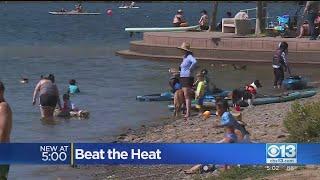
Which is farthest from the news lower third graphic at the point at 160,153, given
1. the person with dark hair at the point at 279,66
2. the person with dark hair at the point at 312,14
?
the person with dark hair at the point at 312,14

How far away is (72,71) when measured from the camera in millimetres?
31031

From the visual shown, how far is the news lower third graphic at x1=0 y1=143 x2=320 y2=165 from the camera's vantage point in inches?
352

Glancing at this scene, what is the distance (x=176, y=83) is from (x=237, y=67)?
8.32 meters

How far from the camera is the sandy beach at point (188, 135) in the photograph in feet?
39.3

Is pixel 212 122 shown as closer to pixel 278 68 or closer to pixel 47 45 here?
pixel 278 68

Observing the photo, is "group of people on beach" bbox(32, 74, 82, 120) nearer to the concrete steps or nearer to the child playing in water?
the child playing in water

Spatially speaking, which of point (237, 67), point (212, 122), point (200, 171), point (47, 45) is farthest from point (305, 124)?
point (47, 45)

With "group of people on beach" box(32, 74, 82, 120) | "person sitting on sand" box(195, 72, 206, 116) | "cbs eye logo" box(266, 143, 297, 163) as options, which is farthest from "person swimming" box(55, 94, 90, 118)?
"cbs eye logo" box(266, 143, 297, 163)

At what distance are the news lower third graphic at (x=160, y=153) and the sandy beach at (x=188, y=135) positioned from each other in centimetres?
69

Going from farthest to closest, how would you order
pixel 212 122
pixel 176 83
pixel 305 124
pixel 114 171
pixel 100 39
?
pixel 100 39
pixel 176 83
pixel 212 122
pixel 114 171
pixel 305 124

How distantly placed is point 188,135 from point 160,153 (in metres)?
6.41

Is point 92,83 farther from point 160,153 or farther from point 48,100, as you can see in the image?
point 160,153

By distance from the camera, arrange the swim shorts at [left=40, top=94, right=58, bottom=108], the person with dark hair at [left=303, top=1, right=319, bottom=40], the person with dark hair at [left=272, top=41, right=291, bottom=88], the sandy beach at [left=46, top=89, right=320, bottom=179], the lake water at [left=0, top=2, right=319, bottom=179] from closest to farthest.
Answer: the sandy beach at [left=46, top=89, right=320, bottom=179] → the lake water at [left=0, top=2, right=319, bottom=179] → the swim shorts at [left=40, top=94, right=58, bottom=108] → the person with dark hair at [left=272, top=41, right=291, bottom=88] → the person with dark hair at [left=303, top=1, right=319, bottom=40]

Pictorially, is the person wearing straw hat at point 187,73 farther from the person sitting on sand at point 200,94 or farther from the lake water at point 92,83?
the lake water at point 92,83
